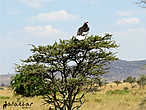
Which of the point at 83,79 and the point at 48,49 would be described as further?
the point at 48,49

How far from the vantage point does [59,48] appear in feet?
45.7

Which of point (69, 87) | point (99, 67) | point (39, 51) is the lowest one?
point (69, 87)

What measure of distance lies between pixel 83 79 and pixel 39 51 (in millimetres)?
2796

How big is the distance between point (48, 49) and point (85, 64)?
6.78 feet

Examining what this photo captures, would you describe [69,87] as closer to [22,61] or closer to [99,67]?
[99,67]

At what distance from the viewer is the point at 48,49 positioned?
46.3 ft

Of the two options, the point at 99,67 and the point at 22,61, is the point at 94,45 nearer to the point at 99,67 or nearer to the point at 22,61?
the point at 99,67

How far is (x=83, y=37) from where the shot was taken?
13.8 meters

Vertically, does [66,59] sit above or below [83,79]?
above

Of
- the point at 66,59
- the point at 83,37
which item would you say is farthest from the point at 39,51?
the point at 83,37

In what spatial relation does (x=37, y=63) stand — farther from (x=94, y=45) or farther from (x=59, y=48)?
(x=94, y=45)

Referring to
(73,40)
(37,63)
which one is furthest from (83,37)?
(37,63)

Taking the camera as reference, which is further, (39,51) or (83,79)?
(39,51)

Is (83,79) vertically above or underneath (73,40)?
underneath
